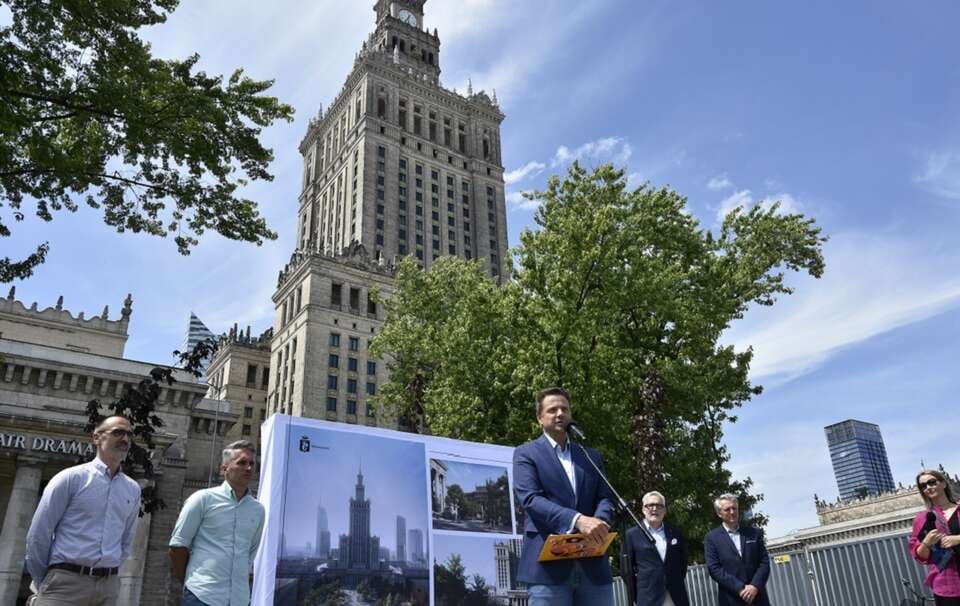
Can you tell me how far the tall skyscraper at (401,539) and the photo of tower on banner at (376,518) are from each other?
0.02 m

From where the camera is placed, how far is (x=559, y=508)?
15.9 feet

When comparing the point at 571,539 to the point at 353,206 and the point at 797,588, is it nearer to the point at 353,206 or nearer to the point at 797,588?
the point at 797,588

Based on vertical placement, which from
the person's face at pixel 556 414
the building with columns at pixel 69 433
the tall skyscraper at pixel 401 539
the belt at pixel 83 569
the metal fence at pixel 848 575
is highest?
the building with columns at pixel 69 433

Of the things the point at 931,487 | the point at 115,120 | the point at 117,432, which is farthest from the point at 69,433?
the point at 931,487

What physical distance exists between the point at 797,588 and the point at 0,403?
123ft

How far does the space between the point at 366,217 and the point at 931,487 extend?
249 feet

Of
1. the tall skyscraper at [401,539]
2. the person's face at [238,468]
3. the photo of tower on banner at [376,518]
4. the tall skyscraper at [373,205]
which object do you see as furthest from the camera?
Answer: the tall skyscraper at [373,205]

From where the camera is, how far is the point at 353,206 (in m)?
82.6

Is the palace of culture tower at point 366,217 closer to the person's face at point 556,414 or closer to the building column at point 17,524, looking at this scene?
the building column at point 17,524

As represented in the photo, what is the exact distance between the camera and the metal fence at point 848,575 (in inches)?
492

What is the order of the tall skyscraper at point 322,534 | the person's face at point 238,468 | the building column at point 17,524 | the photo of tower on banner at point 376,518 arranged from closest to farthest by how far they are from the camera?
the person's face at point 238,468 < the photo of tower on banner at point 376,518 < the tall skyscraper at point 322,534 < the building column at point 17,524

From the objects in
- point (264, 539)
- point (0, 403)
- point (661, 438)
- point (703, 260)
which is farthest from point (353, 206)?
point (264, 539)

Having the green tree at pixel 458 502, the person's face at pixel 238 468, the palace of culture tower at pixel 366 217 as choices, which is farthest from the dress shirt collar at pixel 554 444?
the palace of culture tower at pixel 366 217

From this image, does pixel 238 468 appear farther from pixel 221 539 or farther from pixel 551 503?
pixel 551 503
